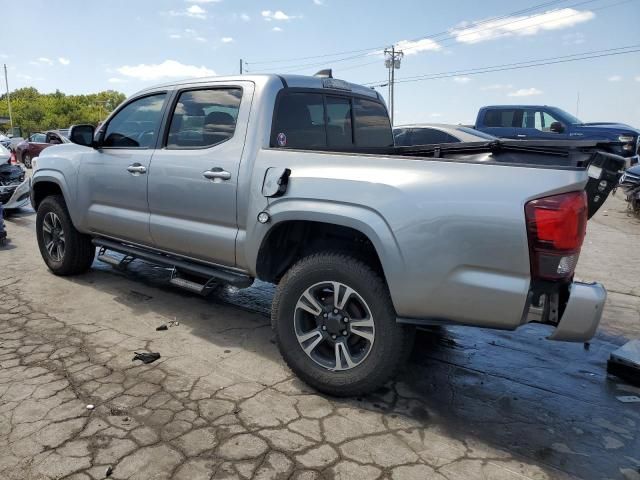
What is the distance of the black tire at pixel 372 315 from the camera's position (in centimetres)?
290

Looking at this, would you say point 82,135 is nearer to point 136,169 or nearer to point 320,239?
point 136,169

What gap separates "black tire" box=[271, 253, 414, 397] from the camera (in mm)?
Result: 2902

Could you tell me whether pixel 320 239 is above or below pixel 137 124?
below

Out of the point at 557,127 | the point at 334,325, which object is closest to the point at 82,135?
the point at 334,325

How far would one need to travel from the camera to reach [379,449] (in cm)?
265

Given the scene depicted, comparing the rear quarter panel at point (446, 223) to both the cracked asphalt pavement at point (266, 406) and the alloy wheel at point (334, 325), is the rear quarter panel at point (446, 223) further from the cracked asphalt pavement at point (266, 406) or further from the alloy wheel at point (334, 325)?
the cracked asphalt pavement at point (266, 406)

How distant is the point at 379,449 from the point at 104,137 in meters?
3.85

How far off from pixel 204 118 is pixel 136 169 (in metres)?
0.82

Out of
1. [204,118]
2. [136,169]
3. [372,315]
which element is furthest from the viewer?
[136,169]

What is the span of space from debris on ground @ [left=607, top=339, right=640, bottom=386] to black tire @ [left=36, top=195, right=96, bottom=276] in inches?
195

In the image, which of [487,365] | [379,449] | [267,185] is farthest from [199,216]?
[487,365]

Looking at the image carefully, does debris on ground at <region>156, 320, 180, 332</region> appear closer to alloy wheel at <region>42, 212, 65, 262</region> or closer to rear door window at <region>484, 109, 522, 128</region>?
alloy wheel at <region>42, 212, 65, 262</region>

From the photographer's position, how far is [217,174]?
3.62 metres

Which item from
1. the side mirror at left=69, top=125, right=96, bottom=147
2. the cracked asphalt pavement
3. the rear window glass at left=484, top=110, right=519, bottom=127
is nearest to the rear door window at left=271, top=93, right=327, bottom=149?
the cracked asphalt pavement
